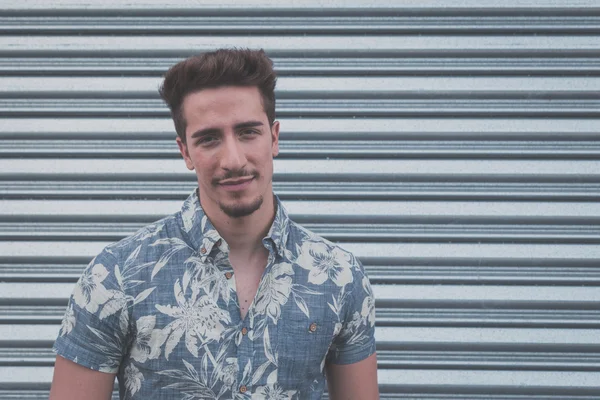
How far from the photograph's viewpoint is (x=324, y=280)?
218 centimetres

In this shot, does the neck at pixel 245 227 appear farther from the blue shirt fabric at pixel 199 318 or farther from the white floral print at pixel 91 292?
the white floral print at pixel 91 292

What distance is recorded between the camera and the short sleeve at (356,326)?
220 cm

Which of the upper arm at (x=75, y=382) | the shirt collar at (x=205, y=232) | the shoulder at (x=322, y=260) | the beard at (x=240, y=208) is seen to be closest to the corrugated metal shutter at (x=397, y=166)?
the shoulder at (x=322, y=260)

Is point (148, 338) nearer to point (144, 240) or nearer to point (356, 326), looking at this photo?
point (144, 240)

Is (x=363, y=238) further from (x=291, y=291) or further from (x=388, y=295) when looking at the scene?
(x=291, y=291)

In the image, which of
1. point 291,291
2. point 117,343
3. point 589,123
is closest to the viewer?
point 117,343

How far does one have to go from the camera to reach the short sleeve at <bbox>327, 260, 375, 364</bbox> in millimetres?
2199

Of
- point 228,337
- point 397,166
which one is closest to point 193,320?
point 228,337

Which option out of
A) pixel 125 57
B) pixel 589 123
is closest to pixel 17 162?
pixel 125 57

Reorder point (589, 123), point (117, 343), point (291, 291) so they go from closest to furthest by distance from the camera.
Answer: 1. point (117, 343)
2. point (291, 291)
3. point (589, 123)

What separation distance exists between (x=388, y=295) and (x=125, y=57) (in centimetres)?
208

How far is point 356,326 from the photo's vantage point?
7.27ft

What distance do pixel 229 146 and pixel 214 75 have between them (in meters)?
0.26

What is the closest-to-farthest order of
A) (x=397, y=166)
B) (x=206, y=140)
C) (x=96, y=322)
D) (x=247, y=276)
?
(x=96, y=322) < (x=206, y=140) < (x=247, y=276) < (x=397, y=166)
